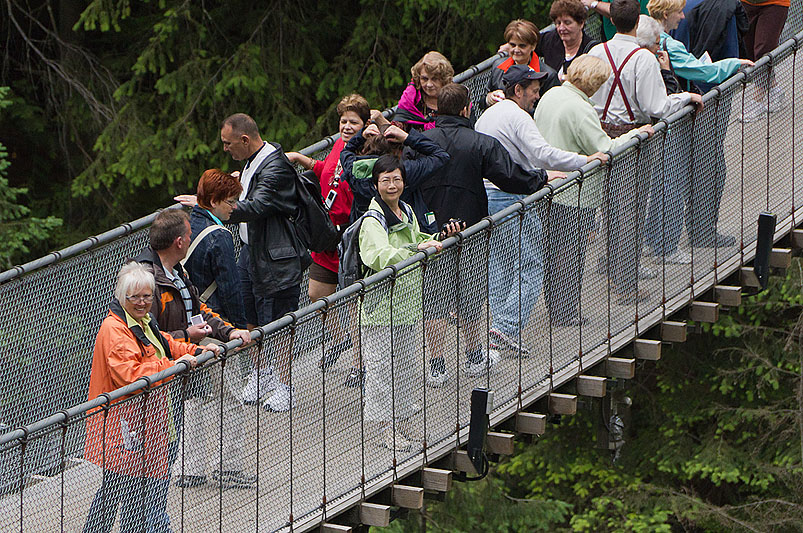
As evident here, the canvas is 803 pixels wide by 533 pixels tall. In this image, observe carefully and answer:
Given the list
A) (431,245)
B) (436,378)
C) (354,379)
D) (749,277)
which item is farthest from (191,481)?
(749,277)

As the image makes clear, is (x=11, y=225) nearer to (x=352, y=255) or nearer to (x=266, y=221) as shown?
(x=266, y=221)

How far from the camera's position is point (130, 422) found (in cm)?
560

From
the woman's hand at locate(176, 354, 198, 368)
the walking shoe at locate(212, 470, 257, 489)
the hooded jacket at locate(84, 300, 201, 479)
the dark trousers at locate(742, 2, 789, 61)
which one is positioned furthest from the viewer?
the dark trousers at locate(742, 2, 789, 61)

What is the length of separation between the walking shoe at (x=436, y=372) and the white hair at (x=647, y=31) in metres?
2.06

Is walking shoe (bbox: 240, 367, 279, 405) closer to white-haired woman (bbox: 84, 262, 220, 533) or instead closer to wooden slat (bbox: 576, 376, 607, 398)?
white-haired woman (bbox: 84, 262, 220, 533)

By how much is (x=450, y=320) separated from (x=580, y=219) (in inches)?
37.8

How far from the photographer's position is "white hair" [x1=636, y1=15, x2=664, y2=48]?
732cm

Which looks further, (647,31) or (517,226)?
(647,31)

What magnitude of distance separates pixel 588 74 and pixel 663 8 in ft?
3.15

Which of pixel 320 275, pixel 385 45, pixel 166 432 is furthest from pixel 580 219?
pixel 385 45

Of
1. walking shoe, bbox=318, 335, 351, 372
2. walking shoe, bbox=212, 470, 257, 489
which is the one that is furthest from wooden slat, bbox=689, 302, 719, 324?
walking shoe, bbox=212, 470, 257, 489

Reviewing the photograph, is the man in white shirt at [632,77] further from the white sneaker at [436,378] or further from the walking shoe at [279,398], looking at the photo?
the walking shoe at [279,398]

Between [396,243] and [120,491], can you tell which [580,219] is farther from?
[120,491]

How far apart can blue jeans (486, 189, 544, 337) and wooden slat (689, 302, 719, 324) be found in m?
1.18
